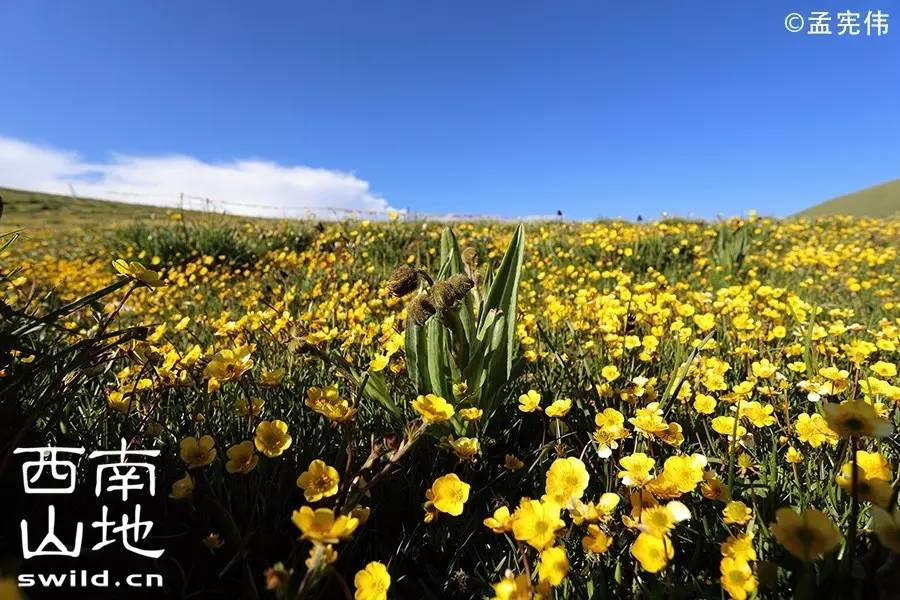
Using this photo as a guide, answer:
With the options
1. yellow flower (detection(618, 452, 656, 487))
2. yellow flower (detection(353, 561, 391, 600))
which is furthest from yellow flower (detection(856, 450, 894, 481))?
yellow flower (detection(353, 561, 391, 600))

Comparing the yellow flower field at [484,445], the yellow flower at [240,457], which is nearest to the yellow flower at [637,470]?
the yellow flower field at [484,445]

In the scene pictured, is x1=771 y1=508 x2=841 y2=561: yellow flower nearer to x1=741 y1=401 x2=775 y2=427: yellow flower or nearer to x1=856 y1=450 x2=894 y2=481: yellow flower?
x1=856 y1=450 x2=894 y2=481: yellow flower

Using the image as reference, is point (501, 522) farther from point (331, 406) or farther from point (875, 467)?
point (875, 467)

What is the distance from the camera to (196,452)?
4.40 ft

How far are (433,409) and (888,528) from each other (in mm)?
931

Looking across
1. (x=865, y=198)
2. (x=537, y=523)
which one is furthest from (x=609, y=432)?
(x=865, y=198)

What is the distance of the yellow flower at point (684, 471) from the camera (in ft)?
3.87

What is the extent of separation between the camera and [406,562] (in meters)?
1.44

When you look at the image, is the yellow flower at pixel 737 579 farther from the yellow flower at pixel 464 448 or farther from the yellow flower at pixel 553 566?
the yellow flower at pixel 464 448

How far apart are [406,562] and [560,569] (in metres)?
0.59

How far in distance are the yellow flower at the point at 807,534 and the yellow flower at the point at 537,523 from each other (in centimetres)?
38

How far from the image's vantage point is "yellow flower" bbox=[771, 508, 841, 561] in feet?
2.89

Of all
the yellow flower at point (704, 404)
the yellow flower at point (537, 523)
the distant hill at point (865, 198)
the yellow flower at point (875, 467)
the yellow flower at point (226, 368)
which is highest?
the distant hill at point (865, 198)

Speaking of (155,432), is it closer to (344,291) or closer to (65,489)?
(65,489)
